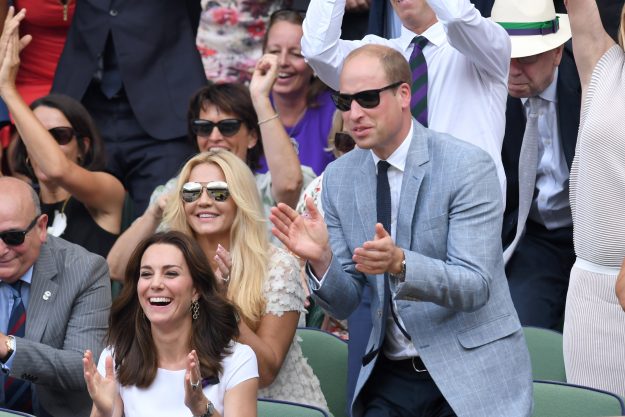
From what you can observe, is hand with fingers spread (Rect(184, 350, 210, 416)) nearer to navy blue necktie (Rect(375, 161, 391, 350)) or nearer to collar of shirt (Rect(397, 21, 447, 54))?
navy blue necktie (Rect(375, 161, 391, 350))

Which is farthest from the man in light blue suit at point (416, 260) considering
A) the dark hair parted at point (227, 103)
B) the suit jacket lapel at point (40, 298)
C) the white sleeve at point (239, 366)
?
the dark hair parted at point (227, 103)

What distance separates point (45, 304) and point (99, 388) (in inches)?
39.5

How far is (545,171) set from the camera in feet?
21.6

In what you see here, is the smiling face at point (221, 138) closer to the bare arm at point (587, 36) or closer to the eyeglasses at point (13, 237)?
the eyeglasses at point (13, 237)

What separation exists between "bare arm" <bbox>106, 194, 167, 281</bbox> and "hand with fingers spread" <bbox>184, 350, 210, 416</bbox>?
1921 millimetres

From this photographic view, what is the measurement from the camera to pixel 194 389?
14.1 ft

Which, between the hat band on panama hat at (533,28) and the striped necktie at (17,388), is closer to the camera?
the striped necktie at (17,388)

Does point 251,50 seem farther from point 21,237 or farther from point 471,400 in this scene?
point 471,400

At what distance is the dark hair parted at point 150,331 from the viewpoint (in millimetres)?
4742

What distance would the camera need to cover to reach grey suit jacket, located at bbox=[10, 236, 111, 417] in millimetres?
5199

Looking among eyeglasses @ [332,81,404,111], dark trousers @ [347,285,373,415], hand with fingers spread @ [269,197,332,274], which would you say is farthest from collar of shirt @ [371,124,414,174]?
dark trousers @ [347,285,373,415]

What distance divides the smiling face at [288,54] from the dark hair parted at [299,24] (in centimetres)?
2

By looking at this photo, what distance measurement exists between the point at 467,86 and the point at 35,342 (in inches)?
87.2

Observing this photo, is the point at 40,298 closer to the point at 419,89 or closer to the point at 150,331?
the point at 150,331
